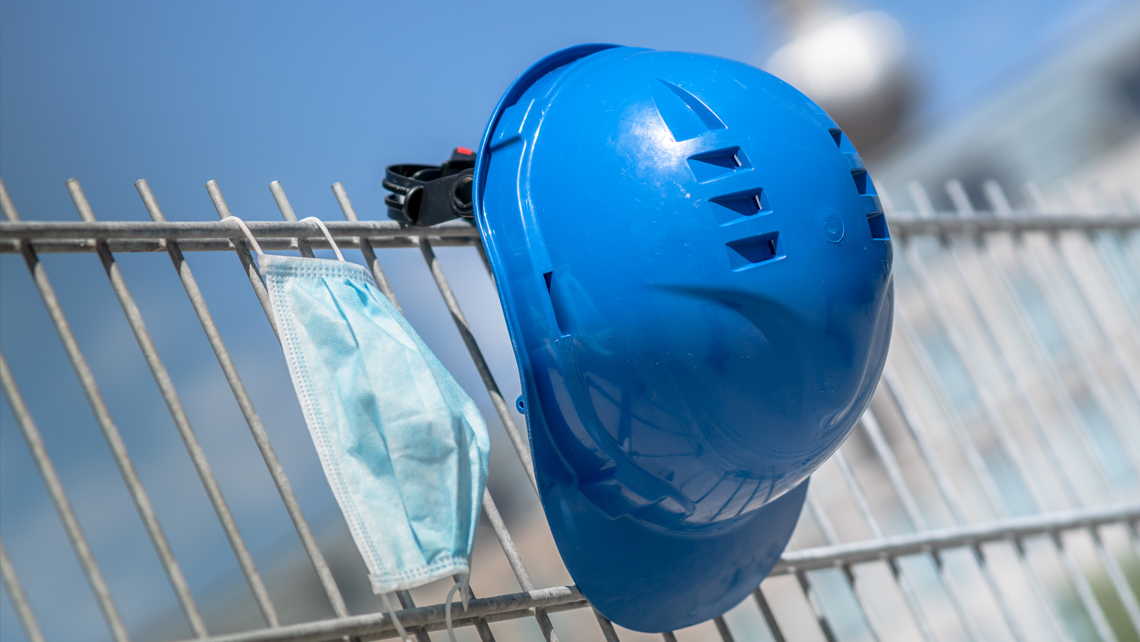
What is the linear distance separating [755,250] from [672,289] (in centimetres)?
17

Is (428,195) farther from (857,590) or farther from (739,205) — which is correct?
(857,590)

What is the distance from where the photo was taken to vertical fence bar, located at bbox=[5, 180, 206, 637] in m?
1.44

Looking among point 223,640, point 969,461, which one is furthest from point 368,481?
point 969,461

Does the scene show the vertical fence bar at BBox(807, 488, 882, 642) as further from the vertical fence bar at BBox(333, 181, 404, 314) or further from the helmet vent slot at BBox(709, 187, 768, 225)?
the vertical fence bar at BBox(333, 181, 404, 314)

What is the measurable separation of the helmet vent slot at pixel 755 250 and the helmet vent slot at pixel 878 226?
244 millimetres

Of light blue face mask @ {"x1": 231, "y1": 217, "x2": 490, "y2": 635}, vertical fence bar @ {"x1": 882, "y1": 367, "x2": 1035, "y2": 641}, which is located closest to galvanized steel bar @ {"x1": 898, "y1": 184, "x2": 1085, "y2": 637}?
vertical fence bar @ {"x1": 882, "y1": 367, "x2": 1035, "y2": 641}

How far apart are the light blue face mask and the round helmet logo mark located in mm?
701

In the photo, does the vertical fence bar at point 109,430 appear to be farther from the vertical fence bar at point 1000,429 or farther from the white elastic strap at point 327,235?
the vertical fence bar at point 1000,429

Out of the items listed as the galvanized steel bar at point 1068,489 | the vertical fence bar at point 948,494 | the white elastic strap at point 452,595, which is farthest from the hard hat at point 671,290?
the galvanized steel bar at point 1068,489

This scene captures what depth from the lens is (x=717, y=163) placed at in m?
1.66

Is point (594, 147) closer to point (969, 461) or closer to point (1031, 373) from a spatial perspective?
point (969, 461)

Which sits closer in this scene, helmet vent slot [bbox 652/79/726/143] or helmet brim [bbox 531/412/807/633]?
helmet vent slot [bbox 652/79/726/143]

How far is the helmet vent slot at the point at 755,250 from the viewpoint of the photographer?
1.62m

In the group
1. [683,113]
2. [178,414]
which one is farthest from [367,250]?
[683,113]
